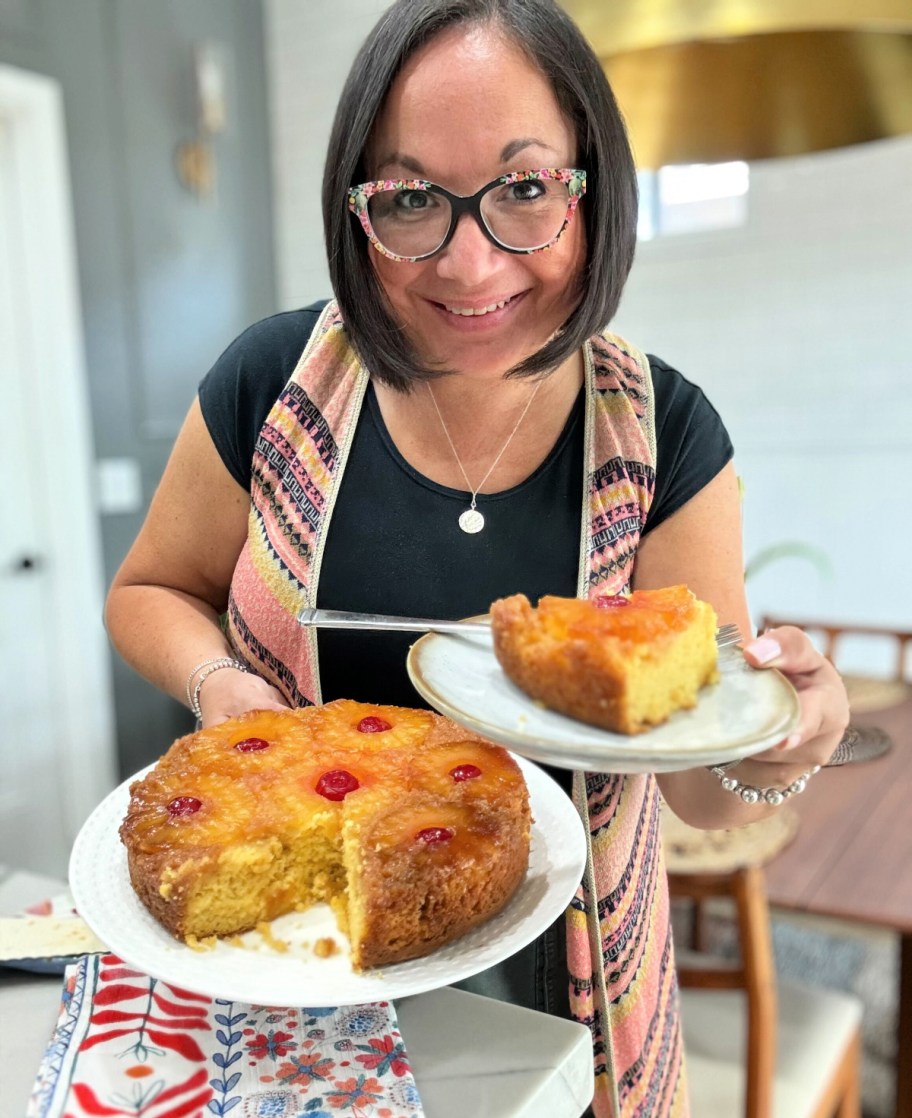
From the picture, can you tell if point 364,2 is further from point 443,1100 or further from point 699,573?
point 443,1100

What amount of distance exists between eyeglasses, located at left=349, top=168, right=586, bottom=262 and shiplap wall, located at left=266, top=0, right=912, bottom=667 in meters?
2.65

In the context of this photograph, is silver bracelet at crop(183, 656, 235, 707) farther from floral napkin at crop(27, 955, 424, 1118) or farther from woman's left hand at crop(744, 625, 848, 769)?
woman's left hand at crop(744, 625, 848, 769)

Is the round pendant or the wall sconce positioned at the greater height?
the wall sconce

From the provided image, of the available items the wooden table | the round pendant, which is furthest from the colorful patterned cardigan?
the wooden table

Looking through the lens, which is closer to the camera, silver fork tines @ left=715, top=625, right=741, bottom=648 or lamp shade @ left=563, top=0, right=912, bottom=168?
silver fork tines @ left=715, top=625, right=741, bottom=648

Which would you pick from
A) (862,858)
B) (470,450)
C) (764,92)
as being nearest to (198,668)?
(470,450)

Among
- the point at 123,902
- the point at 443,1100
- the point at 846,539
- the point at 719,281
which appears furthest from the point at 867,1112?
the point at 719,281

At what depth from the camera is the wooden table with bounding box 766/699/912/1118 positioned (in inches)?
66.0

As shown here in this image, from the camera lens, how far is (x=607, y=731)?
0.70 m

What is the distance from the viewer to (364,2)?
3.47 meters

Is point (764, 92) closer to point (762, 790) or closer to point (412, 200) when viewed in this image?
point (412, 200)

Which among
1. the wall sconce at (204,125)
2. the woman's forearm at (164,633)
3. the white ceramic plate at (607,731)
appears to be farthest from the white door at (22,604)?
the white ceramic plate at (607,731)

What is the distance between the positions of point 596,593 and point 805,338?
107 inches

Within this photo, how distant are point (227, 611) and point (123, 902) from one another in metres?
0.55
